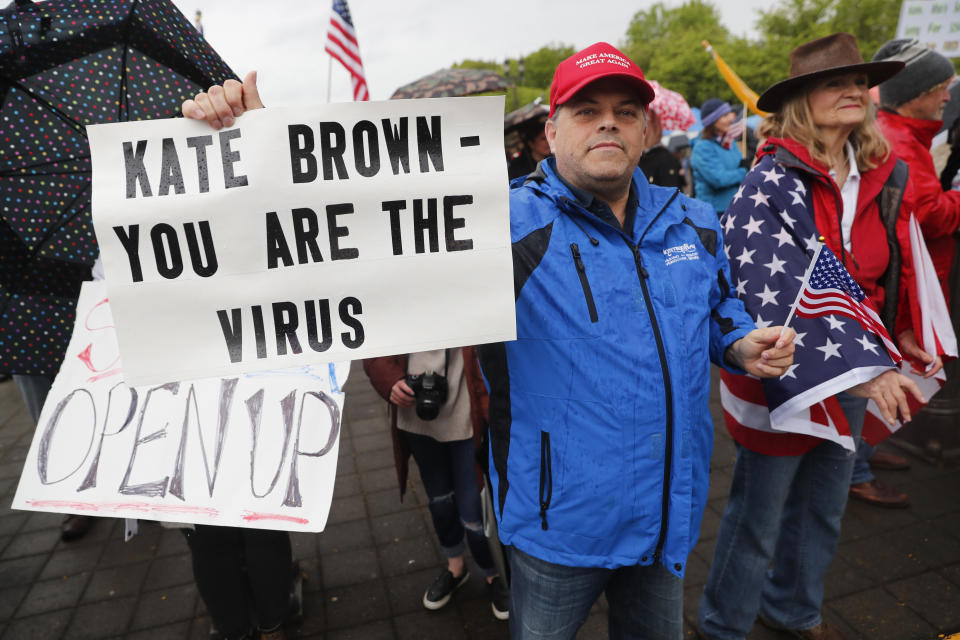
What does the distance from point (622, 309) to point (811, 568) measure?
165 cm

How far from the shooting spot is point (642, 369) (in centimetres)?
160

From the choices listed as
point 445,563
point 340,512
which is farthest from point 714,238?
point 340,512

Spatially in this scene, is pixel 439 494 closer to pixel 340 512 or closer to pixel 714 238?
pixel 340 512

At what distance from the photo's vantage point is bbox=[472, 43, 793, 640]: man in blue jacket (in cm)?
161

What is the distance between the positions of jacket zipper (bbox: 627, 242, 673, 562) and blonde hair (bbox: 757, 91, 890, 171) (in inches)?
37.1

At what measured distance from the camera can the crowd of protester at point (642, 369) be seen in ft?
5.31

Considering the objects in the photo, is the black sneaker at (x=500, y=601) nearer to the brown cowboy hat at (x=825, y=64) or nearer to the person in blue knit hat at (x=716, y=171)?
the brown cowboy hat at (x=825, y=64)

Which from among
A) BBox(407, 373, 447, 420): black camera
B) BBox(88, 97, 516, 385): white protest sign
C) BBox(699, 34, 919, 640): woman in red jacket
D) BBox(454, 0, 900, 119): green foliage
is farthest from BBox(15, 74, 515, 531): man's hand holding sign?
BBox(454, 0, 900, 119): green foliage

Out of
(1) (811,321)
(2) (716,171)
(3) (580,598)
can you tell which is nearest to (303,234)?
(3) (580,598)

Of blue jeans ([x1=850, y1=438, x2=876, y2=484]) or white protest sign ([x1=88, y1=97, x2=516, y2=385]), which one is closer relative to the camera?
white protest sign ([x1=88, y1=97, x2=516, y2=385])

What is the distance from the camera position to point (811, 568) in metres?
2.50

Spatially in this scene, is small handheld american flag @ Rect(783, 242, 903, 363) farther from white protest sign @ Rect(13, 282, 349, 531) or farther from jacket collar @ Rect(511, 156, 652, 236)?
white protest sign @ Rect(13, 282, 349, 531)

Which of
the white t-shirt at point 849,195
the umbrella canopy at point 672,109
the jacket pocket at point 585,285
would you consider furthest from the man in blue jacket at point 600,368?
the umbrella canopy at point 672,109

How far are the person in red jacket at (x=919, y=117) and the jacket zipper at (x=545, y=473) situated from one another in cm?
225
